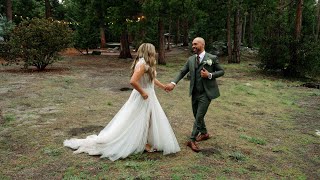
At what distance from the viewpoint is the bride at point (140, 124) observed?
19.6 ft

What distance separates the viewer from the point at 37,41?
1778 centimetres

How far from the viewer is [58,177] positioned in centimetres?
527

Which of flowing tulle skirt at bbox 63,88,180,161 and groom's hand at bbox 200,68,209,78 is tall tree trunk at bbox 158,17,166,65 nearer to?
groom's hand at bbox 200,68,209,78

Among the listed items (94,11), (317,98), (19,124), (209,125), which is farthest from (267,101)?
(94,11)

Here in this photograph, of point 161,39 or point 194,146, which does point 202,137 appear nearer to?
point 194,146

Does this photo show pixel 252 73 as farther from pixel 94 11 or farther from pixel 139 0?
pixel 94 11

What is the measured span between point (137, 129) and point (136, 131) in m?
0.04

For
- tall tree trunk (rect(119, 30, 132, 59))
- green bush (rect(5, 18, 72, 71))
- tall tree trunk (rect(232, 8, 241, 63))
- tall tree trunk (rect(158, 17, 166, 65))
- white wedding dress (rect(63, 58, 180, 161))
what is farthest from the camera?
tall tree trunk (rect(119, 30, 132, 59))

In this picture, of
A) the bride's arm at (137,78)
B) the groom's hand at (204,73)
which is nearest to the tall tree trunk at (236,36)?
the groom's hand at (204,73)

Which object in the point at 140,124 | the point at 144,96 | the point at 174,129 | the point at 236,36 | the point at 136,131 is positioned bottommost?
the point at 174,129

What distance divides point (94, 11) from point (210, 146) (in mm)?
21657

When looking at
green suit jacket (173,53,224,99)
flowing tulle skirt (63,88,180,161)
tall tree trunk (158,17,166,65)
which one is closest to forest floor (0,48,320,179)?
flowing tulle skirt (63,88,180,161)

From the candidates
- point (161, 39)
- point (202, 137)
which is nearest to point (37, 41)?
point (161, 39)

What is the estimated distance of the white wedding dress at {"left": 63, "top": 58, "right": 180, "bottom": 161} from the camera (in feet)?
19.9
